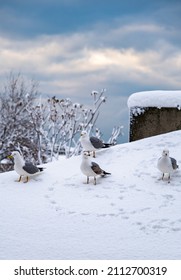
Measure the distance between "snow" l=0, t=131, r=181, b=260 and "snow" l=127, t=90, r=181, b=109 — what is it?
10.0 feet

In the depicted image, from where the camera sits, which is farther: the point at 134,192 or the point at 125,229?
the point at 134,192

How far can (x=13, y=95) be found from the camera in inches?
835

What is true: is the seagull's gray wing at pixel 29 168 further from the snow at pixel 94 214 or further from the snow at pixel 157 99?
the snow at pixel 157 99

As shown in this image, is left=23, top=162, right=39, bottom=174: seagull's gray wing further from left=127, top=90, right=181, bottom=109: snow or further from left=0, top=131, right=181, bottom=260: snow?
left=127, top=90, right=181, bottom=109: snow

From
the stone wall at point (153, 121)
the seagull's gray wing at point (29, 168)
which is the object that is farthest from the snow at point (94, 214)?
the stone wall at point (153, 121)

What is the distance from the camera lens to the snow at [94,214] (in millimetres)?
5168

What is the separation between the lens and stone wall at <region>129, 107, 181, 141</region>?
11887 mm

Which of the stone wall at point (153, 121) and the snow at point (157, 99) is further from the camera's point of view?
the stone wall at point (153, 121)

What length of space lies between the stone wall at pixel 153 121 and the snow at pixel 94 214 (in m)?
3.01

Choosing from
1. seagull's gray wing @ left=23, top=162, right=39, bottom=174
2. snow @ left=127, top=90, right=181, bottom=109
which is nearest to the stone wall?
snow @ left=127, top=90, right=181, bottom=109

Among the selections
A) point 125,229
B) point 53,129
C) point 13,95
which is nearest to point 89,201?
point 125,229
